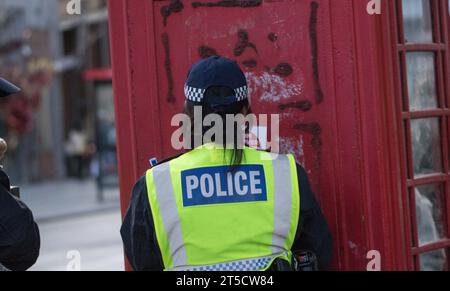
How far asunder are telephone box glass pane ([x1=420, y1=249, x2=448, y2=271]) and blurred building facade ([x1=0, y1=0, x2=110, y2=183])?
17.5 m

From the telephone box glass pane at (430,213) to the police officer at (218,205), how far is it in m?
1.02

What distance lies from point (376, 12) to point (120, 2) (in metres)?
1.08

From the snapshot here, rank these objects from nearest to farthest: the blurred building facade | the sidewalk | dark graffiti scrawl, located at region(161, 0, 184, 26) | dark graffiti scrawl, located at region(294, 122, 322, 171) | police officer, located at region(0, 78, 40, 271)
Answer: police officer, located at region(0, 78, 40, 271) → dark graffiti scrawl, located at region(294, 122, 322, 171) → dark graffiti scrawl, located at region(161, 0, 184, 26) → the sidewalk → the blurred building facade

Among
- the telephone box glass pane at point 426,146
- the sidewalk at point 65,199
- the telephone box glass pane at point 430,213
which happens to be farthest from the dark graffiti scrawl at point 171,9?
the sidewalk at point 65,199

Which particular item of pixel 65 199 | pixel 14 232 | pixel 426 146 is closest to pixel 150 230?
pixel 14 232

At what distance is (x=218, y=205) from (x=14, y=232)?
79 cm

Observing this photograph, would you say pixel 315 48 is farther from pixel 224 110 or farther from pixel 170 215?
pixel 170 215

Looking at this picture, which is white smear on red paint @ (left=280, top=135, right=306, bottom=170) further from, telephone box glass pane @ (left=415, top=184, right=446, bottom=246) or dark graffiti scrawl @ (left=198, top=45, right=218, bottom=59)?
telephone box glass pane @ (left=415, top=184, right=446, bottom=246)

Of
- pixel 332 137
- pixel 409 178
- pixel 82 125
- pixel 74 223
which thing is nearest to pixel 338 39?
pixel 332 137

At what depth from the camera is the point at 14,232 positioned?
2895mm

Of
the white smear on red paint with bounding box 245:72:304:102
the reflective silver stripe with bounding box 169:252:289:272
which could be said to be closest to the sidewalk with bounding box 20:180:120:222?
the white smear on red paint with bounding box 245:72:304:102

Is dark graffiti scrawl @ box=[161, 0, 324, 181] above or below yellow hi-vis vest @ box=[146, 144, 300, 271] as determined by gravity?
above

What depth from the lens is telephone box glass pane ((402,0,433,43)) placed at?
11.5ft

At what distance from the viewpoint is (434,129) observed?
367cm
